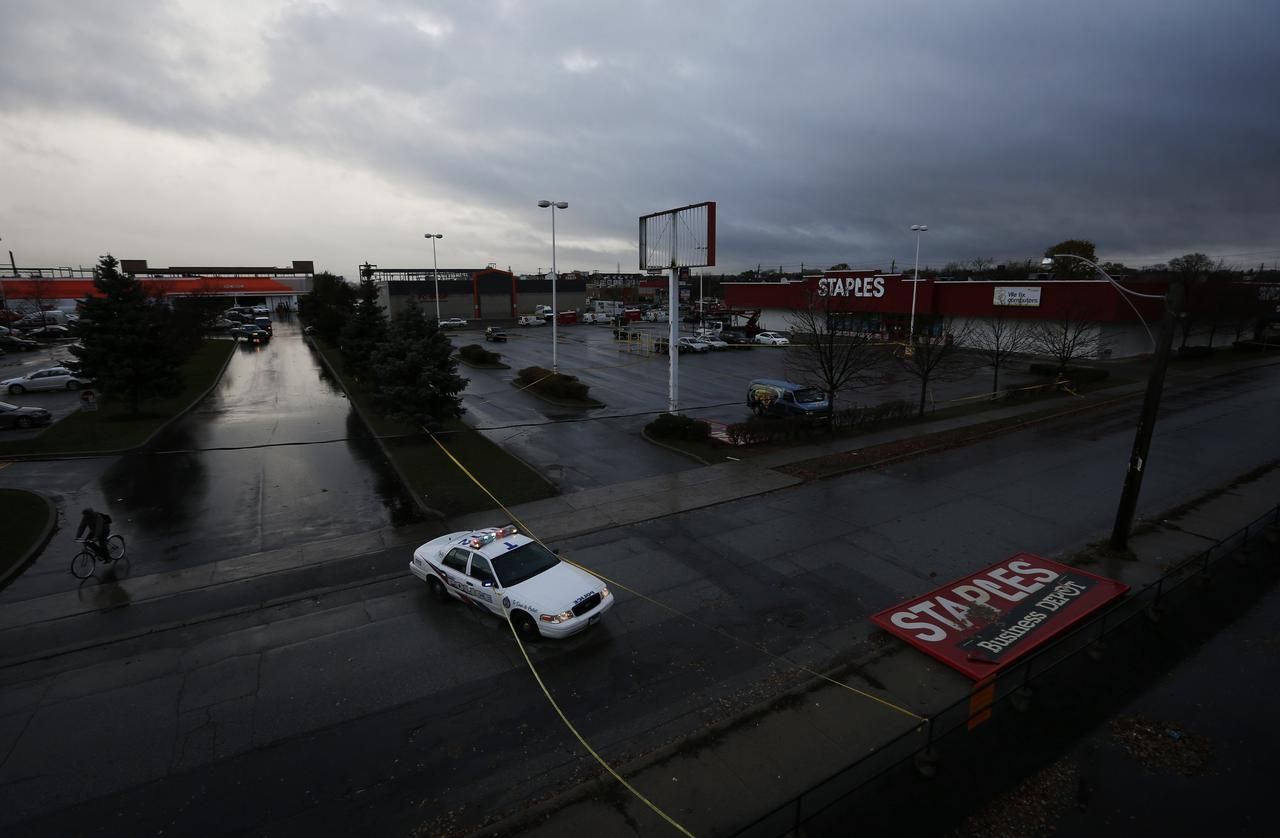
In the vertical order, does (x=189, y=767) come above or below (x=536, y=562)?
below

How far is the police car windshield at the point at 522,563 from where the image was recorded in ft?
37.7

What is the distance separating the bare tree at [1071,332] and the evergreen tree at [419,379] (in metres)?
33.3

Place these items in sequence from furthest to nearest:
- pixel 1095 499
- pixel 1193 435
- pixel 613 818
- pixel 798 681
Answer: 1. pixel 1193 435
2. pixel 1095 499
3. pixel 798 681
4. pixel 613 818

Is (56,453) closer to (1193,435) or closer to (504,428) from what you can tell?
(504,428)

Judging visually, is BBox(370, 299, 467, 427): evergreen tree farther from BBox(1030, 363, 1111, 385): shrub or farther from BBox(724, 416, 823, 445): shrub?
BBox(1030, 363, 1111, 385): shrub

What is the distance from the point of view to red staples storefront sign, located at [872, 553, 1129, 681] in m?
10.4

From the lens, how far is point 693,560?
14070 millimetres

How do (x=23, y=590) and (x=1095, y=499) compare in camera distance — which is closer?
(x=23, y=590)

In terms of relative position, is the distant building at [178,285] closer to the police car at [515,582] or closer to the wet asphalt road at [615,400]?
the wet asphalt road at [615,400]

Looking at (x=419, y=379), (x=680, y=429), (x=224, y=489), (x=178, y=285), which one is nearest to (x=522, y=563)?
(x=224, y=489)

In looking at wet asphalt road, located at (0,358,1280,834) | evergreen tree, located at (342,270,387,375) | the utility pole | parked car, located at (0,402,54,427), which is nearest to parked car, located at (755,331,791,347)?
evergreen tree, located at (342,270,387,375)

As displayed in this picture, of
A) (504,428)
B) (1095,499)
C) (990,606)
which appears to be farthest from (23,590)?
(1095,499)

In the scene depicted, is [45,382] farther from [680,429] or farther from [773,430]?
[773,430]

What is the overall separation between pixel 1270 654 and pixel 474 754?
13.0 meters
